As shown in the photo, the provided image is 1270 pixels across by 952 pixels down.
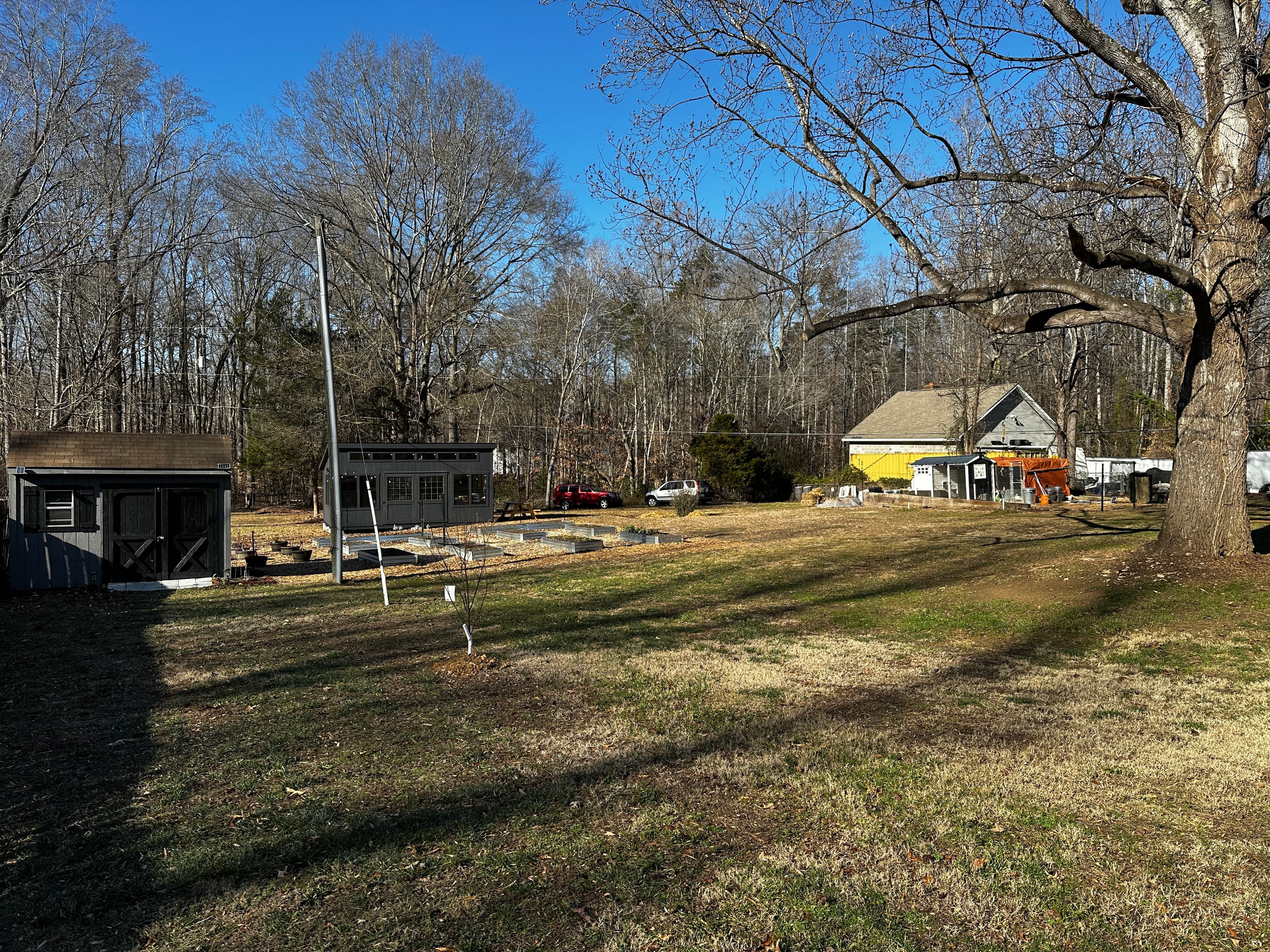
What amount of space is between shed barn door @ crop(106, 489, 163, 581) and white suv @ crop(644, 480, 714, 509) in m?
24.3

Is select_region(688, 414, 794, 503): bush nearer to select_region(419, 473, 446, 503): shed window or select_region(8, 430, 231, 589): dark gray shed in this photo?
select_region(419, 473, 446, 503): shed window

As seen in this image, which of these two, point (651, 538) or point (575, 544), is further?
point (651, 538)

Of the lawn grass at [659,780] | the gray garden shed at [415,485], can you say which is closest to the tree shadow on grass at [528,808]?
the lawn grass at [659,780]

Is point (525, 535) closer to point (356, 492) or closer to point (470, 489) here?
point (470, 489)

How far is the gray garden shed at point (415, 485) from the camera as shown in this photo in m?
28.8

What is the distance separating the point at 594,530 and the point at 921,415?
79.6 ft

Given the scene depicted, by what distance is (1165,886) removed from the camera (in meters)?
3.81

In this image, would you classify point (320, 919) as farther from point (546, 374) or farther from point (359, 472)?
point (546, 374)

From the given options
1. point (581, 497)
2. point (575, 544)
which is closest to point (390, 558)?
point (575, 544)

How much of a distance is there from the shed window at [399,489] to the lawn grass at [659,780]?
57.2 ft

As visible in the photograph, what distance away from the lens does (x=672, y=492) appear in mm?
38875

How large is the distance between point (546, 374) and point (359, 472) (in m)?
20.3

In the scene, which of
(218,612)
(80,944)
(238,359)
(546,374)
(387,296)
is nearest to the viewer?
(80,944)

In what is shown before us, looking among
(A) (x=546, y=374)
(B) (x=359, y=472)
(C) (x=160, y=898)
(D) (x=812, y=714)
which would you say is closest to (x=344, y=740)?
(C) (x=160, y=898)
